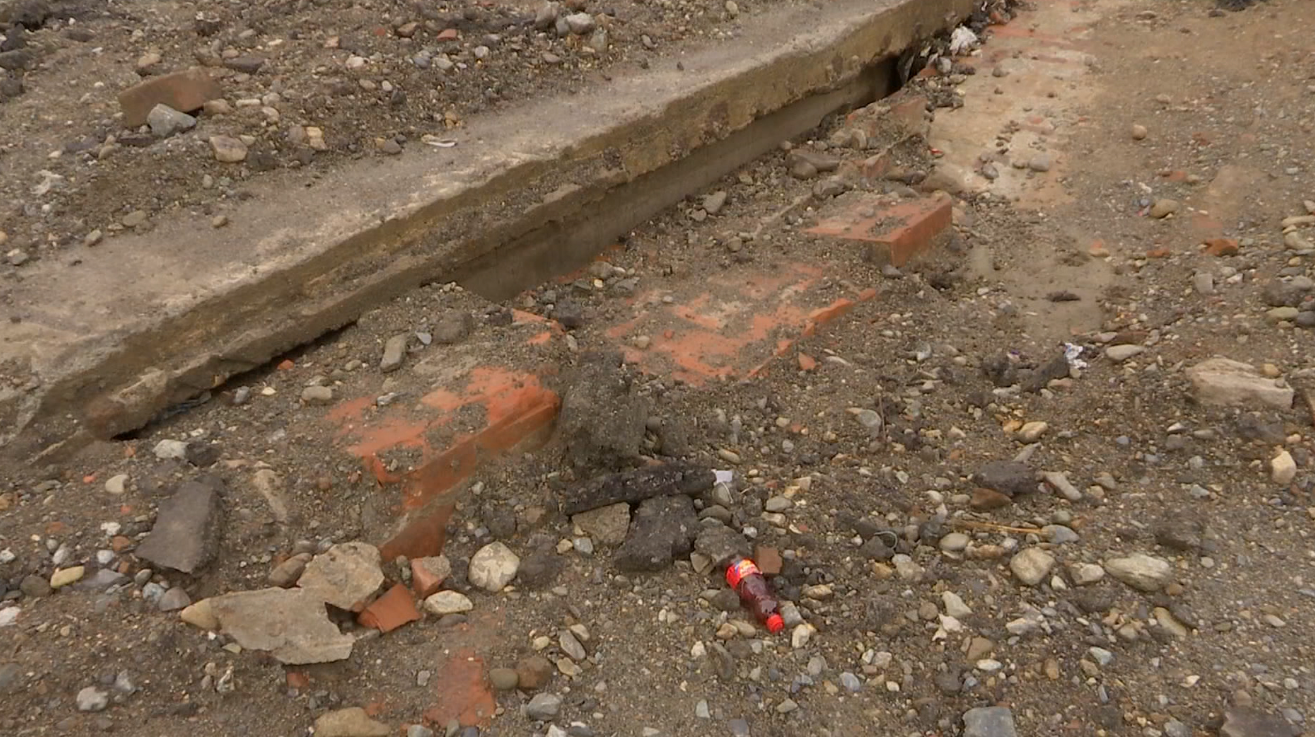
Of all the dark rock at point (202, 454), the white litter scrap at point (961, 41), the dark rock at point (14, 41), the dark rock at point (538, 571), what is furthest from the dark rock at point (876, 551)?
the white litter scrap at point (961, 41)

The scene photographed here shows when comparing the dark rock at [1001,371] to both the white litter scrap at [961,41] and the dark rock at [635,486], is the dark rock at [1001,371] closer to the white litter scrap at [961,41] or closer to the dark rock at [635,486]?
the dark rock at [635,486]

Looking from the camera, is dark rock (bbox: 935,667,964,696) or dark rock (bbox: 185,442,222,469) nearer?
dark rock (bbox: 935,667,964,696)

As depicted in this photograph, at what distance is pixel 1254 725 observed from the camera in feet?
6.44

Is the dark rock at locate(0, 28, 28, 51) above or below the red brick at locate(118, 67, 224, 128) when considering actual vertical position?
above

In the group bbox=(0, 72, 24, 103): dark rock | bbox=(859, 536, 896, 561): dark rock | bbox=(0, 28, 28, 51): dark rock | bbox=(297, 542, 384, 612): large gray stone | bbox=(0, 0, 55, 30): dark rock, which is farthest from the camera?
bbox=(0, 0, 55, 30): dark rock

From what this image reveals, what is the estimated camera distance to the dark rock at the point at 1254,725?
1.95 meters

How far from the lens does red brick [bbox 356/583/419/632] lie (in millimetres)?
2271

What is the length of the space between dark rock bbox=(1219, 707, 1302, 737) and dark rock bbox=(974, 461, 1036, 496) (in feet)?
2.51

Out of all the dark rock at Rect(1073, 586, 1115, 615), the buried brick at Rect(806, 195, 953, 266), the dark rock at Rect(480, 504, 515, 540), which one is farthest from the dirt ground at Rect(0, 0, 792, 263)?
the dark rock at Rect(1073, 586, 1115, 615)

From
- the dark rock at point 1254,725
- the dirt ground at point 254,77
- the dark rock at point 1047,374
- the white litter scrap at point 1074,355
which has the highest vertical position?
the dirt ground at point 254,77

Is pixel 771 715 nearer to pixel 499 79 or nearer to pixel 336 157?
pixel 336 157

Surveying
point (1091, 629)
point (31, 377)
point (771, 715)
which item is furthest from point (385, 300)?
point (1091, 629)

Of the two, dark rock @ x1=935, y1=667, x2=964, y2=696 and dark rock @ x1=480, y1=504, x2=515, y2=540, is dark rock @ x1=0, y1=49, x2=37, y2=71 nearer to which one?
dark rock @ x1=480, y1=504, x2=515, y2=540

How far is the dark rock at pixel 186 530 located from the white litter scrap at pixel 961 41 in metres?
4.92
